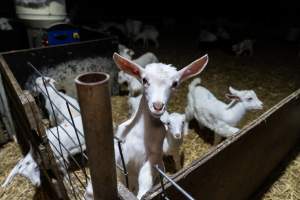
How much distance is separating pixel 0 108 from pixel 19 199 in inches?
54.4

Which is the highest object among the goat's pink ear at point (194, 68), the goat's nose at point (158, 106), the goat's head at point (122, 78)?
the goat's pink ear at point (194, 68)

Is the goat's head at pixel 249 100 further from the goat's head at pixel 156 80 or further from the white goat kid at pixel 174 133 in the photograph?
the goat's head at pixel 156 80

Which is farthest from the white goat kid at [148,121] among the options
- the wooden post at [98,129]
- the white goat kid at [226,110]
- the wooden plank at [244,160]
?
the white goat kid at [226,110]

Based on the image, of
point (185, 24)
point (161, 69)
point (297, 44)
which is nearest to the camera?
point (161, 69)

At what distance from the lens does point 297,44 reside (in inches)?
300

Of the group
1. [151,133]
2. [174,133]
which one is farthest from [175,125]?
[151,133]

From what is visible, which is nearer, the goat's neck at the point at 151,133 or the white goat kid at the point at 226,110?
the goat's neck at the point at 151,133

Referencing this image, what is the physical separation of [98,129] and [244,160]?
145cm

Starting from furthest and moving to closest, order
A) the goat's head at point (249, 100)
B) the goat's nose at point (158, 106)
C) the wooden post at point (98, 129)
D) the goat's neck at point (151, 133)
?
1. the goat's head at point (249, 100)
2. the goat's neck at point (151, 133)
3. the goat's nose at point (158, 106)
4. the wooden post at point (98, 129)

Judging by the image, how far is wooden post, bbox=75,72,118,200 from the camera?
2.37ft

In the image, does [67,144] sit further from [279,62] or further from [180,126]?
[279,62]

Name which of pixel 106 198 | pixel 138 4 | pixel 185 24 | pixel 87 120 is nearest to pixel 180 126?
pixel 106 198

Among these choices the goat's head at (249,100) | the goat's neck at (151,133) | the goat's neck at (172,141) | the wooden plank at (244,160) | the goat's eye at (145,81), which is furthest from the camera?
the goat's head at (249,100)

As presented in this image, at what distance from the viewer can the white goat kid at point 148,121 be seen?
1.66 m
